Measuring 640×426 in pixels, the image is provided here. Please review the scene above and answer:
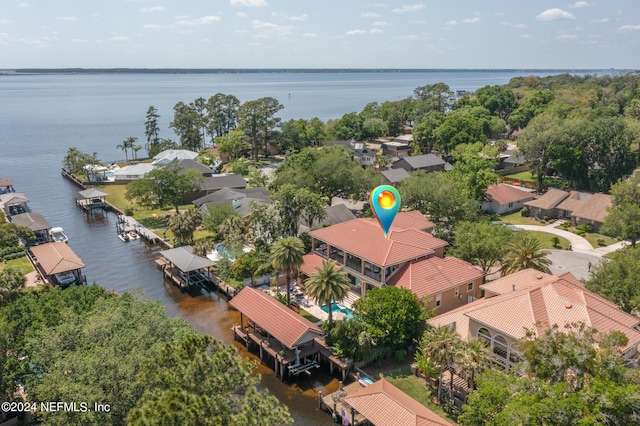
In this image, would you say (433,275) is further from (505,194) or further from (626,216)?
(505,194)

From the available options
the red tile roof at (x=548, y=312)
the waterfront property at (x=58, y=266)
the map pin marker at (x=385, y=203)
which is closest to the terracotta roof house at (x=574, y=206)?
the red tile roof at (x=548, y=312)

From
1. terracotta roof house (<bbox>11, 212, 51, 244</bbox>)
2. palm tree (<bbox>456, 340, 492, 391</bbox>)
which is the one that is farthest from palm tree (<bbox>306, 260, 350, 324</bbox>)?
terracotta roof house (<bbox>11, 212, 51, 244</bbox>)

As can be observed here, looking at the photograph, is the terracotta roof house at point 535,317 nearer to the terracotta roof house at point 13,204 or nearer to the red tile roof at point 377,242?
the red tile roof at point 377,242

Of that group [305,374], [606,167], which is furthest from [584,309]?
[606,167]

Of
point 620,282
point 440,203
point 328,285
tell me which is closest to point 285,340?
point 328,285

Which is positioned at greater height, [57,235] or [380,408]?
[380,408]
